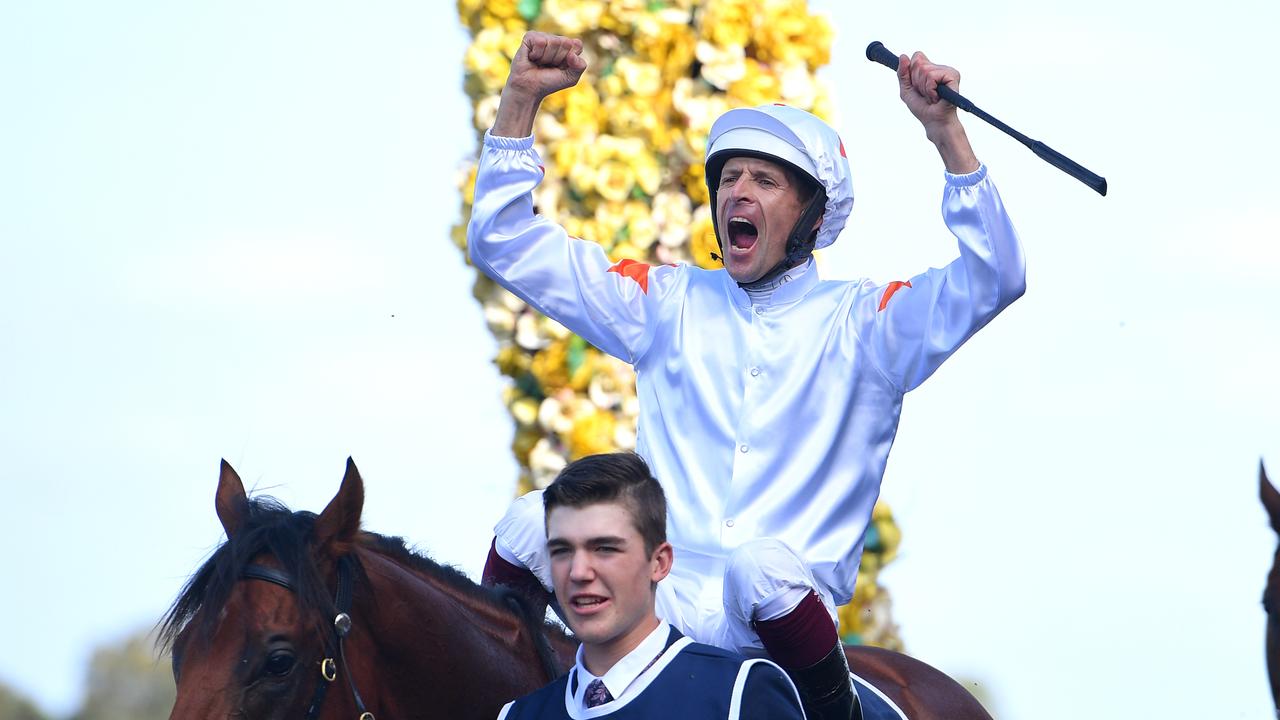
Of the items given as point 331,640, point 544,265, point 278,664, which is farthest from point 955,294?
point 278,664

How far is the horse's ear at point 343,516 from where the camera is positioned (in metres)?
3.29

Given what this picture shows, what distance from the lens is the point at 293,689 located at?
3.10 meters

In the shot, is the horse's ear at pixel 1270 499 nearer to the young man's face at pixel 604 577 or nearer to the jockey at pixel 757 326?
the jockey at pixel 757 326

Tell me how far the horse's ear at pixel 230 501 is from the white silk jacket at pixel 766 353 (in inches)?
29.3

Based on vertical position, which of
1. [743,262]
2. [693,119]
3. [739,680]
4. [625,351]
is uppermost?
[693,119]

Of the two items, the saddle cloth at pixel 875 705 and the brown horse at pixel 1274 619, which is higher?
the brown horse at pixel 1274 619

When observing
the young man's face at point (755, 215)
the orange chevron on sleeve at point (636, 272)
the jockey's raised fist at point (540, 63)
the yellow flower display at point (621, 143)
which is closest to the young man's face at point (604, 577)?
the young man's face at point (755, 215)

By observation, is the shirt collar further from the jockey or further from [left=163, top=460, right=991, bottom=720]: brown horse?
[left=163, top=460, right=991, bottom=720]: brown horse

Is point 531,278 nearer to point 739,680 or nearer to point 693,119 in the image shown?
point 739,680

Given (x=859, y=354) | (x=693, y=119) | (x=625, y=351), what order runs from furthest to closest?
(x=693, y=119), (x=625, y=351), (x=859, y=354)

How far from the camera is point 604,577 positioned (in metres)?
2.84

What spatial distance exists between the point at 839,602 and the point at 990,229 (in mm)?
854

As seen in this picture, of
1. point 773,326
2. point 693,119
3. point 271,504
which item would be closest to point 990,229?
point 773,326

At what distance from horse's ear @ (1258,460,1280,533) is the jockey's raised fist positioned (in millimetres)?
1805
